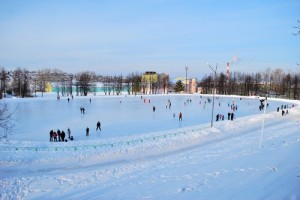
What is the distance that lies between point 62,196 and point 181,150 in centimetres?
1037

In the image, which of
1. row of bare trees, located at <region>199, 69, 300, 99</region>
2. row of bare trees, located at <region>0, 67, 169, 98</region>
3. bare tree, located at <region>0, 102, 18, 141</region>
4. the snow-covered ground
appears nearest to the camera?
the snow-covered ground

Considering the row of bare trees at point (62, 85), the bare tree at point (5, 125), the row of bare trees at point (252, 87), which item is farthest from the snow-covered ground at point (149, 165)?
the row of bare trees at point (252, 87)

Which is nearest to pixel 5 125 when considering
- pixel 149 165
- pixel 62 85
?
pixel 149 165

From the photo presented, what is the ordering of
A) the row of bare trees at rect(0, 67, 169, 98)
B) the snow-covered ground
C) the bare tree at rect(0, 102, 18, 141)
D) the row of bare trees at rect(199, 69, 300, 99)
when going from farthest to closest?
the row of bare trees at rect(199, 69, 300, 99)
the row of bare trees at rect(0, 67, 169, 98)
the bare tree at rect(0, 102, 18, 141)
the snow-covered ground

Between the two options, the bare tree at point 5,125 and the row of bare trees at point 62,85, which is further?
the row of bare trees at point 62,85

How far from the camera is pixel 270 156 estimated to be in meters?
16.3


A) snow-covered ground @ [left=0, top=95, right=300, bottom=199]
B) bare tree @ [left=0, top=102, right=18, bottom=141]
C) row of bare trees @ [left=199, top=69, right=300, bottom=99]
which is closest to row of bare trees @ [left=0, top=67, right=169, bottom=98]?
Result: row of bare trees @ [left=199, top=69, right=300, bottom=99]

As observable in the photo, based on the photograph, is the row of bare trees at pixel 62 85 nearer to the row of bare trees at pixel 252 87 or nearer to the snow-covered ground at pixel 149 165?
the row of bare trees at pixel 252 87

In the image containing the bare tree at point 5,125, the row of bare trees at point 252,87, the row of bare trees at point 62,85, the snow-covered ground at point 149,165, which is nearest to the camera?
the snow-covered ground at point 149,165

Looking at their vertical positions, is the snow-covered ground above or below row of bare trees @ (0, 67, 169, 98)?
below

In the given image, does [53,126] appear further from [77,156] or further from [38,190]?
[38,190]

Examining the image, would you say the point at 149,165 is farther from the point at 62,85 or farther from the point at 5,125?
the point at 62,85

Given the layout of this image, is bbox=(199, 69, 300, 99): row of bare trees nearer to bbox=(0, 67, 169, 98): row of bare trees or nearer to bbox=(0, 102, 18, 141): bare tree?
bbox=(0, 67, 169, 98): row of bare trees

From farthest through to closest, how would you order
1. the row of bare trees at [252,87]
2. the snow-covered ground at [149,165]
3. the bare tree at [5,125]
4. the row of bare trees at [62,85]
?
the row of bare trees at [252,87] → the row of bare trees at [62,85] → the bare tree at [5,125] → the snow-covered ground at [149,165]
